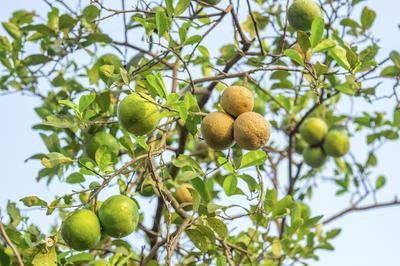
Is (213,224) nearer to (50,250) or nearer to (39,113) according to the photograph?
(50,250)

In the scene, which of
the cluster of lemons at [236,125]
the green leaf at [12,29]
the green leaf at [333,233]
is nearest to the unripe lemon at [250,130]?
the cluster of lemons at [236,125]

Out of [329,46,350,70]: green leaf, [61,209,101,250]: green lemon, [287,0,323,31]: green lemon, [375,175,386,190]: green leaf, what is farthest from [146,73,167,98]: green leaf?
[375,175,386,190]: green leaf

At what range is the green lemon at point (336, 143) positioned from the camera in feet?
11.4

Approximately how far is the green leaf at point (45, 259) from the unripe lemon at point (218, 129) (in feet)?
1.81

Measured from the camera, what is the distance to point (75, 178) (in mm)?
2053

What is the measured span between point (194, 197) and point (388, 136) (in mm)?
2161

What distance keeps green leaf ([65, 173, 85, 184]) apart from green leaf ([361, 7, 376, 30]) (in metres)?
1.53

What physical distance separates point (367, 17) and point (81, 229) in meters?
1.77

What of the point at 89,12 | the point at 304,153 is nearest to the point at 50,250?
the point at 89,12

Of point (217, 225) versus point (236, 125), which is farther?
point (217, 225)

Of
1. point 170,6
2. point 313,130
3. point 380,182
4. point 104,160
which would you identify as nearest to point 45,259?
point 104,160

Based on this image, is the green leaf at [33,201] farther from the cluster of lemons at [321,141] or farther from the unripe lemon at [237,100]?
the cluster of lemons at [321,141]

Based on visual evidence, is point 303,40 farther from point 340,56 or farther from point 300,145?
point 300,145

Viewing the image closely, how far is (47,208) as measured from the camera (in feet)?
5.59
